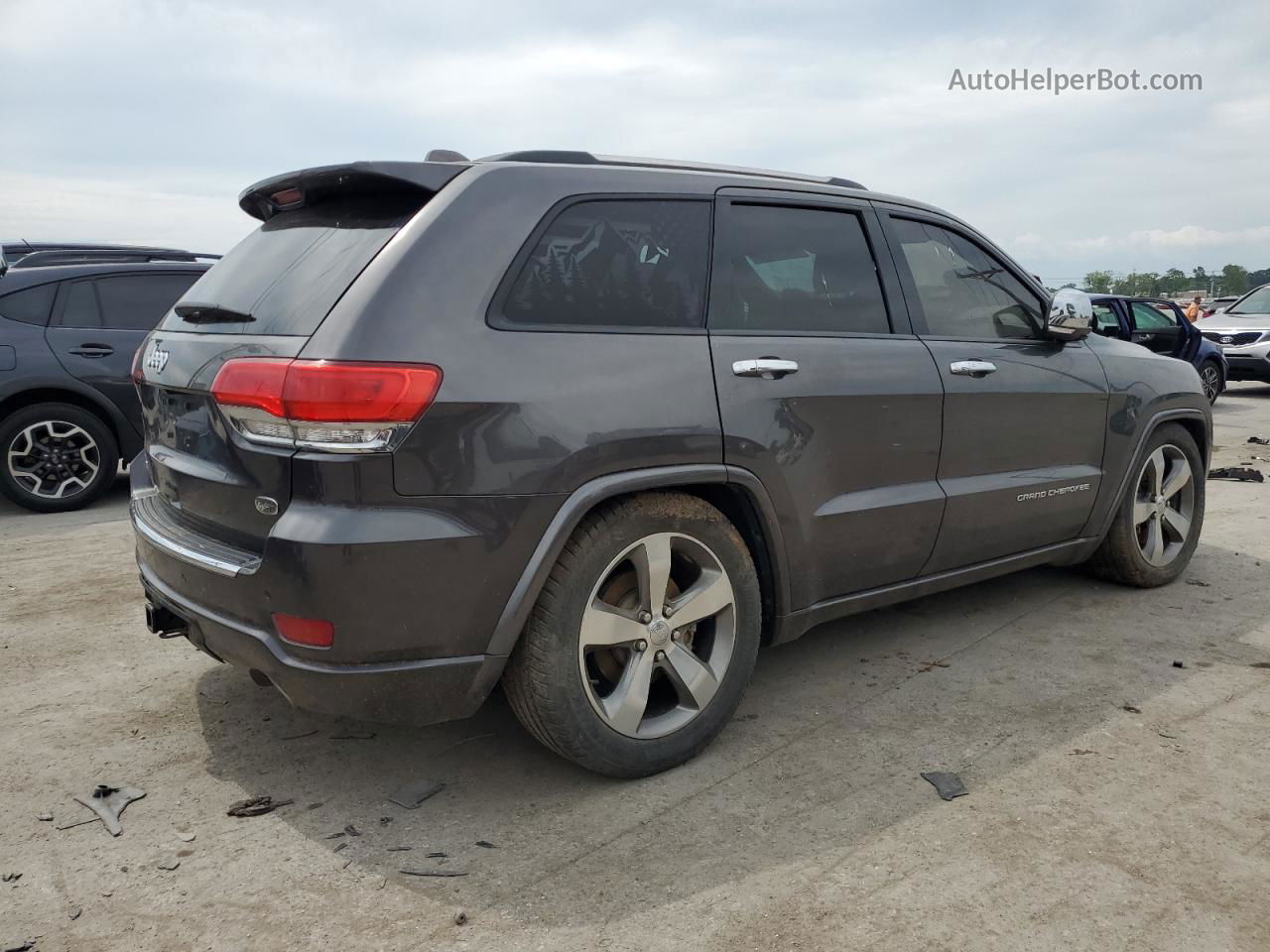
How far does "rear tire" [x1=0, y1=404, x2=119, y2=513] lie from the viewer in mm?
6836

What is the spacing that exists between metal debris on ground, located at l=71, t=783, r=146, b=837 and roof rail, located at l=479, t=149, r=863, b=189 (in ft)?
6.89

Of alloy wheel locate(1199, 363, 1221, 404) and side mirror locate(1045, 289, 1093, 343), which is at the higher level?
side mirror locate(1045, 289, 1093, 343)

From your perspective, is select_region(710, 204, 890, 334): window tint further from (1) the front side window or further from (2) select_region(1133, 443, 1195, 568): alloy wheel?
(1) the front side window

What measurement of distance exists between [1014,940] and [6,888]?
7.85ft

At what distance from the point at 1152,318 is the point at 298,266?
14.1m

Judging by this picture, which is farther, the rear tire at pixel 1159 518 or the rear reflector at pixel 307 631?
the rear tire at pixel 1159 518

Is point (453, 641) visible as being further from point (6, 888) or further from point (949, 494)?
point (949, 494)

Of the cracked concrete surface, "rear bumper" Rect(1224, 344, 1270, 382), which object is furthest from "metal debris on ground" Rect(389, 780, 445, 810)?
"rear bumper" Rect(1224, 344, 1270, 382)

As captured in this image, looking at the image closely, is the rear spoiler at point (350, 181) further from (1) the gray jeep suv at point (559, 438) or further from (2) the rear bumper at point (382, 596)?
(2) the rear bumper at point (382, 596)

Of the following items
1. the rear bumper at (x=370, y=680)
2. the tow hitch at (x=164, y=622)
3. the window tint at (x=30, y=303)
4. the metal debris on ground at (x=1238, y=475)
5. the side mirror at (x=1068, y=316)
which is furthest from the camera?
the metal debris on ground at (x=1238, y=475)

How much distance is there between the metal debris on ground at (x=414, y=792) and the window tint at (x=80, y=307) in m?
5.49

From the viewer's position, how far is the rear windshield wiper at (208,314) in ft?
9.59

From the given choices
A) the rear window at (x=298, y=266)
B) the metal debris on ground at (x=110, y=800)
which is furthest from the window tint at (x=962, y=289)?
the metal debris on ground at (x=110, y=800)

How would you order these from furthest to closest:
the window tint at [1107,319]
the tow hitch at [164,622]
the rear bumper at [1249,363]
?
the rear bumper at [1249,363]
the window tint at [1107,319]
the tow hitch at [164,622]
